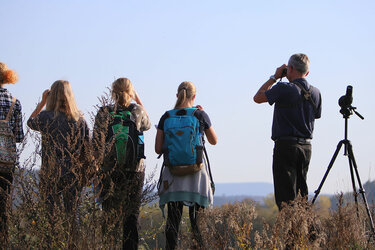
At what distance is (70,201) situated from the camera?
4.78m

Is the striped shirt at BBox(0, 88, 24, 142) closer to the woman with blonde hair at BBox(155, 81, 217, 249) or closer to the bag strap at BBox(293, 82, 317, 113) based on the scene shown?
the woman with blonde hair at BBox(155, 81, 217, 249)

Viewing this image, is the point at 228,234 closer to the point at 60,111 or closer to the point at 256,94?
the point at 256,94

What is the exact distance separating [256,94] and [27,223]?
2652 mm

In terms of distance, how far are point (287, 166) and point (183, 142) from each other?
1.09 m

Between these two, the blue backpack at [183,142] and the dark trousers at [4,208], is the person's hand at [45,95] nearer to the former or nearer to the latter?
the dark trousers at [4,208]

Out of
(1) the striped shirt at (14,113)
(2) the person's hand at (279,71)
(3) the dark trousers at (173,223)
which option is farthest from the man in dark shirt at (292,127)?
(1) the striped shirt at (14,113)

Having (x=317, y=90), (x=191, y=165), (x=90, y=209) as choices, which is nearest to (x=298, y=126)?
(x=317, y=90)

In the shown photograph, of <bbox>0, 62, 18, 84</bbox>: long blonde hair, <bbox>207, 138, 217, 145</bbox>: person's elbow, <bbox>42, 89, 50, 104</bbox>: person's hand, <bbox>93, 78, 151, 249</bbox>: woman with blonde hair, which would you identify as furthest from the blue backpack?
<bbox>0, 62, 18, 84</bbox>: long blonde hair

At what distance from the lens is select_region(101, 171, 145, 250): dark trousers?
5680mm

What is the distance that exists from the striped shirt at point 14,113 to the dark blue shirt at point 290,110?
2.66 m

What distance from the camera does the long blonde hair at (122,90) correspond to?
597 centimetres

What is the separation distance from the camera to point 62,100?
5895 mm

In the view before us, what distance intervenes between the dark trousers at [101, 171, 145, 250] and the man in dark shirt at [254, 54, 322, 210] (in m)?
1.44

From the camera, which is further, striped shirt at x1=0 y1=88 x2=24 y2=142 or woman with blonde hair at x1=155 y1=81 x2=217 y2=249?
striped shirt at x1=0 y1=88 x2=24 y2=142
